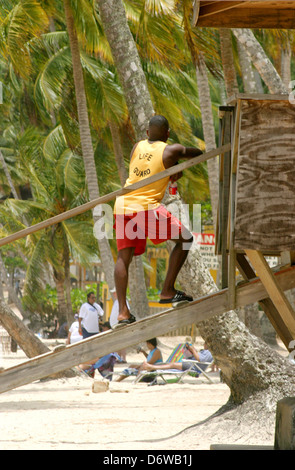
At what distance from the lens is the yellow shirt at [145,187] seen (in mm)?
5656

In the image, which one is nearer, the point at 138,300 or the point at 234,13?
the point at 234,13

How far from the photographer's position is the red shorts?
5.63m

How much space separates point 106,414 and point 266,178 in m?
6.03

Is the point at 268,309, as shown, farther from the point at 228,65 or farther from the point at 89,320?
the point at 228,65

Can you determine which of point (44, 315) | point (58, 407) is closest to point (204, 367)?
point (58, 407)

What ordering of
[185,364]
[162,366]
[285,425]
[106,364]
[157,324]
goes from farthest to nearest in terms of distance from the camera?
[106,364], [185,364], [162,366], [157,324], [285,425]

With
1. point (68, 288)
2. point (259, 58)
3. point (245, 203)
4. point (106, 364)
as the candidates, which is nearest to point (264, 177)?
point (245, 203)

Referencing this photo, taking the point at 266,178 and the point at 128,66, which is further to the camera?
the point at 128,66

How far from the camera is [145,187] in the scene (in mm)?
5711

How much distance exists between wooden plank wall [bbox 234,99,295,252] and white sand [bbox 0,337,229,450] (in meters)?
3.51

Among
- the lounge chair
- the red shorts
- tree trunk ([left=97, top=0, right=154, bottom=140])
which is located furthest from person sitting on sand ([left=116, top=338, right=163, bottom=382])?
the red shorts

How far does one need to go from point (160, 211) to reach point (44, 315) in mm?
26837
